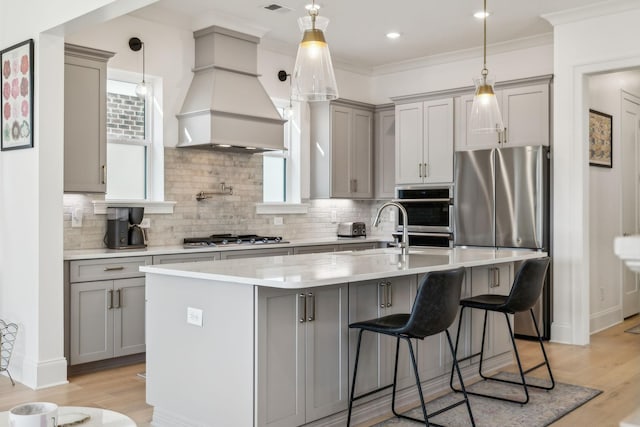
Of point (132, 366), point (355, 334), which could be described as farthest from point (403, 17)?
point (132, 366)

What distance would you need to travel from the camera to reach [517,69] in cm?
653

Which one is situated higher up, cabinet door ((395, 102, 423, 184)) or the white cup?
cabinet door ((395, 102, 423, 184))

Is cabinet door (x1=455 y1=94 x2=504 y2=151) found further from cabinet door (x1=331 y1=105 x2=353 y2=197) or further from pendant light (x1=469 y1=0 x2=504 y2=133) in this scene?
pendant light (x1=469 y1=0 x2=504 y2=133)

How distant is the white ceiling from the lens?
5.36 metres

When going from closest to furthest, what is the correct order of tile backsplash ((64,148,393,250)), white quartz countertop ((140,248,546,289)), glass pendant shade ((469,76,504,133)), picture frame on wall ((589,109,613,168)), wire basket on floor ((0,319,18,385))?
white quartz countertop ((140,248,546,289)) < glass pendant shade ((469,76,504,133)) < wire basket on floor ((0,319,18,385)) < tile backsplash ((64,148,393,250)) < picture frame on wall ((589,109,613,168))

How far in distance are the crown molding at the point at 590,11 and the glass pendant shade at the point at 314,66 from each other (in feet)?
10.9

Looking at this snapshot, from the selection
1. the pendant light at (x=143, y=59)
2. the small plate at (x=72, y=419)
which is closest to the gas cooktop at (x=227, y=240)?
the pendant light at (x=143, y=59)

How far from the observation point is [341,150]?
7.07 meters

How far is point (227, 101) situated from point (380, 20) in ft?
5.35

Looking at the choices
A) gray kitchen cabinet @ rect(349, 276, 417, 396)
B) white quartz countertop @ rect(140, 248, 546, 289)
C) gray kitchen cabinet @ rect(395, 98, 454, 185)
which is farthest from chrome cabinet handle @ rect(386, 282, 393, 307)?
gray kitchen cabinet @ rect(395, 98, 454, 185)

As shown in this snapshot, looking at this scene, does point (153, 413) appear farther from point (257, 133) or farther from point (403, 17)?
point (403, 17)

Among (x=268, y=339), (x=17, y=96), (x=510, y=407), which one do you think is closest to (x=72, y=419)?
(x=268, y=339)

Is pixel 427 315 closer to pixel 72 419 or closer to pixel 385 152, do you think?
Answer: pixel 72 419

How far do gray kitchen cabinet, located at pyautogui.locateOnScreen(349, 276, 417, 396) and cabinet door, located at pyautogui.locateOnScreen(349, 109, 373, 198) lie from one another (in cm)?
347
